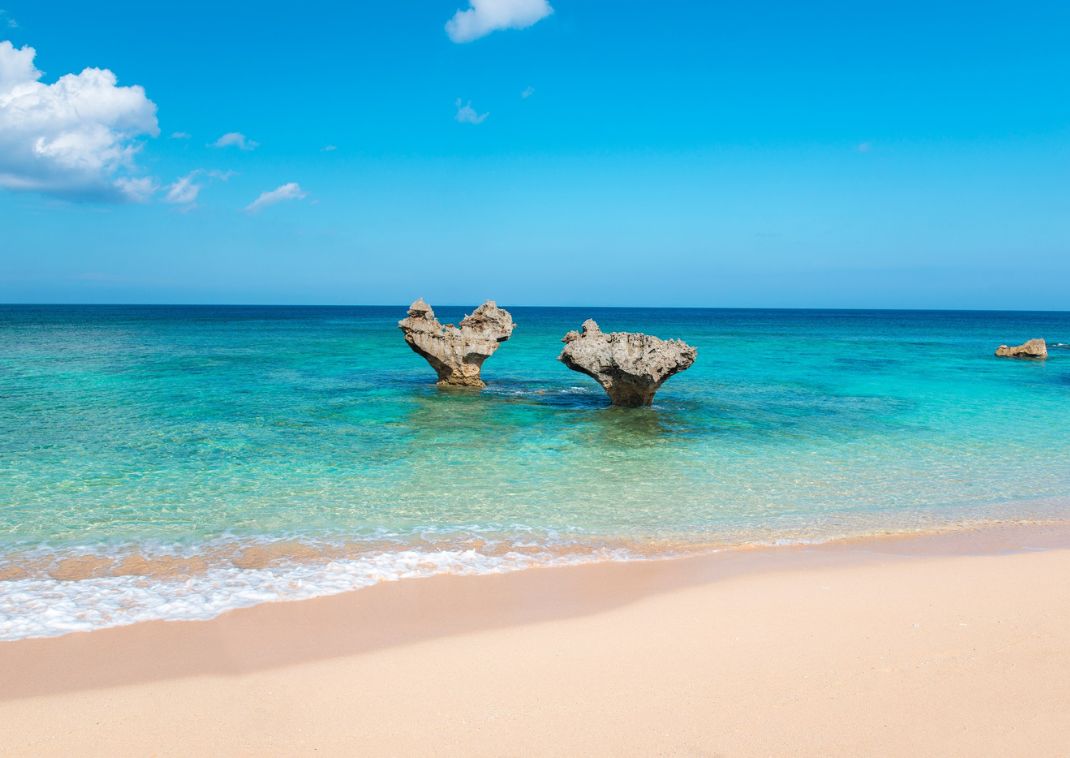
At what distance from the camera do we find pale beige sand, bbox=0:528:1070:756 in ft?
14.8

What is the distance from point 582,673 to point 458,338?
695 inches

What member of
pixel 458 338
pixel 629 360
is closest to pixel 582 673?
pixel 629 360

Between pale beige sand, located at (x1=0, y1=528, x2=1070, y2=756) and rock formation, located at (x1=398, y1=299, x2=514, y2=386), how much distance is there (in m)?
15.4

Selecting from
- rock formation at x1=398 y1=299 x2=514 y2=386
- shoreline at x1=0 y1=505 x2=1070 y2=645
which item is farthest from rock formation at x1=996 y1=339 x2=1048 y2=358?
shoreline at x1=0 y1=505 x2=1070 y2=645

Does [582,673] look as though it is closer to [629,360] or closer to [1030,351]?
[629,360]

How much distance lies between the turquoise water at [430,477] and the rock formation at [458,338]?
39.6 inches

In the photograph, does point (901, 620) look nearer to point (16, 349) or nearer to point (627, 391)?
point (627, 391)

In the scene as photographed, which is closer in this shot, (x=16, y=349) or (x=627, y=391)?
(x=627, y=391)

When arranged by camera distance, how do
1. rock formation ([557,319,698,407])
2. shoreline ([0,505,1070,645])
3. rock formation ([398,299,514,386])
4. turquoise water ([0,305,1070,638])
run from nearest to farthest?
shoreline ([0,505,1070,645]) → turquoise water ([0,305,1070,638]) → rock formation ([557,319,698,407]) → rock formation ([398,299,514,386])

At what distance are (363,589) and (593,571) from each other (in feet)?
8.04

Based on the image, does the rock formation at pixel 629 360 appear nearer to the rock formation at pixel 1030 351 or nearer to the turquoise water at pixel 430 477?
the turquoise water at pixel 430 477

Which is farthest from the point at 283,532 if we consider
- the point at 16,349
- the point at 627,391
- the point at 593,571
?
the point at 16,349

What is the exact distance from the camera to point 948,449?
1407 cm

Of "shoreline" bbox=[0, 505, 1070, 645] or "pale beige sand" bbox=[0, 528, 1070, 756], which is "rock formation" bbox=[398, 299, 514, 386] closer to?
"shoreline" bbox=[0, 505, 1070, 645]
